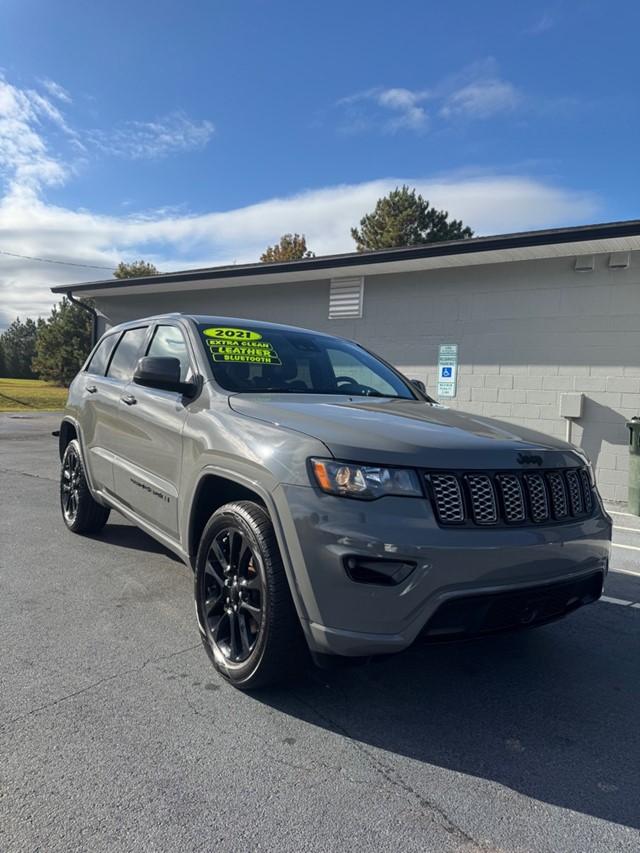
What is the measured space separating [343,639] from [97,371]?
3.82 metres

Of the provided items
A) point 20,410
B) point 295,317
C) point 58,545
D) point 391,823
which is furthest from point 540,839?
point 20,410

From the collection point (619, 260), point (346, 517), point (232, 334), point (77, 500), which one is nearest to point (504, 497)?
point (346, 517)

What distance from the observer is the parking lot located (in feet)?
6.72

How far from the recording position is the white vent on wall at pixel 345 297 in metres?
11.1

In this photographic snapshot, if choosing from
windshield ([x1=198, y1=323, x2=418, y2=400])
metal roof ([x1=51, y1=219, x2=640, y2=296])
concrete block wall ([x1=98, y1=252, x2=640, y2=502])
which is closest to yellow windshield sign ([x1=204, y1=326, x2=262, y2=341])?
windshield ([x1=198, y1=323, x2=418, y2=400])

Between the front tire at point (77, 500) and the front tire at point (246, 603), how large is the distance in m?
2.52

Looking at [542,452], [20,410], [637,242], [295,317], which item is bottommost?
[20,410]

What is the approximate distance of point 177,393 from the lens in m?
3.78

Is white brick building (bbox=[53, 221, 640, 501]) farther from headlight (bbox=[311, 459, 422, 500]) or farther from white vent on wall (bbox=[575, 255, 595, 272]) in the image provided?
headlight (bbox=[311, 459, 422, 500])

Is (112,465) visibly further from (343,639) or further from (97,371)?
(343,639)

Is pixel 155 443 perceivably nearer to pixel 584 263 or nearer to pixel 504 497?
pixel 504 497

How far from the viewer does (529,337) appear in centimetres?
930

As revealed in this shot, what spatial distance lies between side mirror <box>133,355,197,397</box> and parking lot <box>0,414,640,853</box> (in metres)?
1.37

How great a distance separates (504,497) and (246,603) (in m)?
1.24
